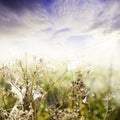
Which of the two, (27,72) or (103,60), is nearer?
(27,72)

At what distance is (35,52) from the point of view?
3473 millimetres

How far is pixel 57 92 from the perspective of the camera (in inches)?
135

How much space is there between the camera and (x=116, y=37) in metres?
4.16

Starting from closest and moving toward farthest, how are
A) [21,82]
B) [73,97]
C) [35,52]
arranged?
[21,82] → [73,97] → [35,52]

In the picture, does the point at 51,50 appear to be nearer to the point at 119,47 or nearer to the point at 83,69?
the point at 83,69

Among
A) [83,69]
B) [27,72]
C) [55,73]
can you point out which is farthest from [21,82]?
[83,69]

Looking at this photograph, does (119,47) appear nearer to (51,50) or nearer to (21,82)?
(51,50)

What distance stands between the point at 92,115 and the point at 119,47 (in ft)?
3.96

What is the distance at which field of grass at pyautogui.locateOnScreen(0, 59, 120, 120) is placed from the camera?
9.11 ft

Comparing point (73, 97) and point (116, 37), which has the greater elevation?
point (116, 37)

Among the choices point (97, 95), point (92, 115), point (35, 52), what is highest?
point (35, 52)

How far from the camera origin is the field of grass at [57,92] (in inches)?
109

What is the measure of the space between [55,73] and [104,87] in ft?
2.50

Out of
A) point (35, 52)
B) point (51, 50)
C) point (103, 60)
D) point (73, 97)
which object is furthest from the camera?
point (103, 60)
